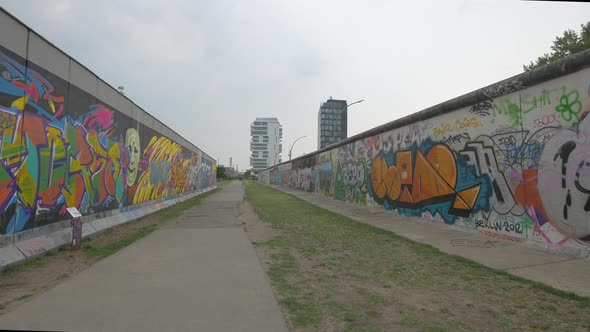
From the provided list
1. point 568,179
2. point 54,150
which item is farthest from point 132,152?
point 568,179

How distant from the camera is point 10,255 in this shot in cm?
582

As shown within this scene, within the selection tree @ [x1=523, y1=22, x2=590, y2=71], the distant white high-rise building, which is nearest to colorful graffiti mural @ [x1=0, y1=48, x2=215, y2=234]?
tree @ [x1=523, y1=22, x2=590, y2=71]

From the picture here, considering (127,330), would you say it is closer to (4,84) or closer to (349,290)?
(349,290)

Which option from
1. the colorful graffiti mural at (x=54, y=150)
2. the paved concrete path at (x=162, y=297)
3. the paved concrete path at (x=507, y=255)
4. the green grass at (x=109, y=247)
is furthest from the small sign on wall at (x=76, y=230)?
the paved concrete path at (x=507, y=255)

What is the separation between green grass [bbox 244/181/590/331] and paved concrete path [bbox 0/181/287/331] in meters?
0.43

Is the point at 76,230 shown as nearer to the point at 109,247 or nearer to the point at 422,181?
the point at 109,247

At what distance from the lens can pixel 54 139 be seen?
24.9 feet

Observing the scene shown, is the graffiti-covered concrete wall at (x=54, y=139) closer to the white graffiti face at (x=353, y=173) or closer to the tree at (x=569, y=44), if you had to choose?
the white graffiti face at (x=353, y=173)

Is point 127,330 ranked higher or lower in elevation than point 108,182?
lower

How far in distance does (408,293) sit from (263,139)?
151 metres

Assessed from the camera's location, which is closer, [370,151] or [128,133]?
[128,133]

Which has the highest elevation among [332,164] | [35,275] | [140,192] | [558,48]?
[558,48]

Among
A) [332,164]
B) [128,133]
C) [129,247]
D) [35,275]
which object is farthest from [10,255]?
[332,164]

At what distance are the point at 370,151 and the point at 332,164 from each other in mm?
7948
